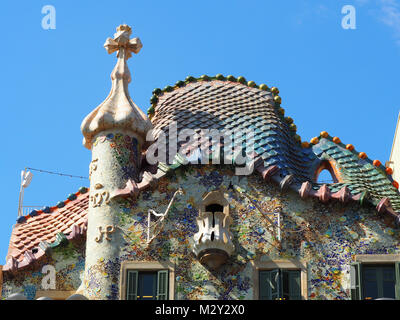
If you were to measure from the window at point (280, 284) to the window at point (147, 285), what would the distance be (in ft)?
6.26

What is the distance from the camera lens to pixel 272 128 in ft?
88.4

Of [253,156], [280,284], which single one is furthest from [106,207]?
[280,284]

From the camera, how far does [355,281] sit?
24125 mm

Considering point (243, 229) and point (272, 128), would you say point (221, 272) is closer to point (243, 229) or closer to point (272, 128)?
point (243, 229)

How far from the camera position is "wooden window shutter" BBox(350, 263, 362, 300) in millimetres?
23953

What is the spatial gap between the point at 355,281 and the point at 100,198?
543 centimetres

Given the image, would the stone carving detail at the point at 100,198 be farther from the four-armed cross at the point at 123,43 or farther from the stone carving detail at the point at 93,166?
the four-armed cross at the point at 123,43

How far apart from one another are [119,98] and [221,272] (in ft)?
15.2

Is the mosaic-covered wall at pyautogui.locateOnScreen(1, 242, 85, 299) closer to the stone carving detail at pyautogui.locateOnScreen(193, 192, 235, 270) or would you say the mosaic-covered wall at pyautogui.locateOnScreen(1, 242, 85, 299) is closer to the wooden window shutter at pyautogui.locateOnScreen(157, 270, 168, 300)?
the wooden window shutter at pyautogui.locateOnScreen(157, 270, 168, 300)

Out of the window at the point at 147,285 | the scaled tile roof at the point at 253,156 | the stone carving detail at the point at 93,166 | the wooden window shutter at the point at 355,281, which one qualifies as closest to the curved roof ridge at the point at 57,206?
the scaled tile roof at the point at 253,156

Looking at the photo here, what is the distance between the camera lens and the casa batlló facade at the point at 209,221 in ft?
79.8

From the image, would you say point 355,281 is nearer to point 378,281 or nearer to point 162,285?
point 378,281

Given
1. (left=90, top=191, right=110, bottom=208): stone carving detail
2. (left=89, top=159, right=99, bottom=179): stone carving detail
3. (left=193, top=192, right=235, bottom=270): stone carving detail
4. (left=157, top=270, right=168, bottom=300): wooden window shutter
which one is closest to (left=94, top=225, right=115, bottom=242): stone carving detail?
(left=90, top=191, right=110, bottom=208): stone carving detail
